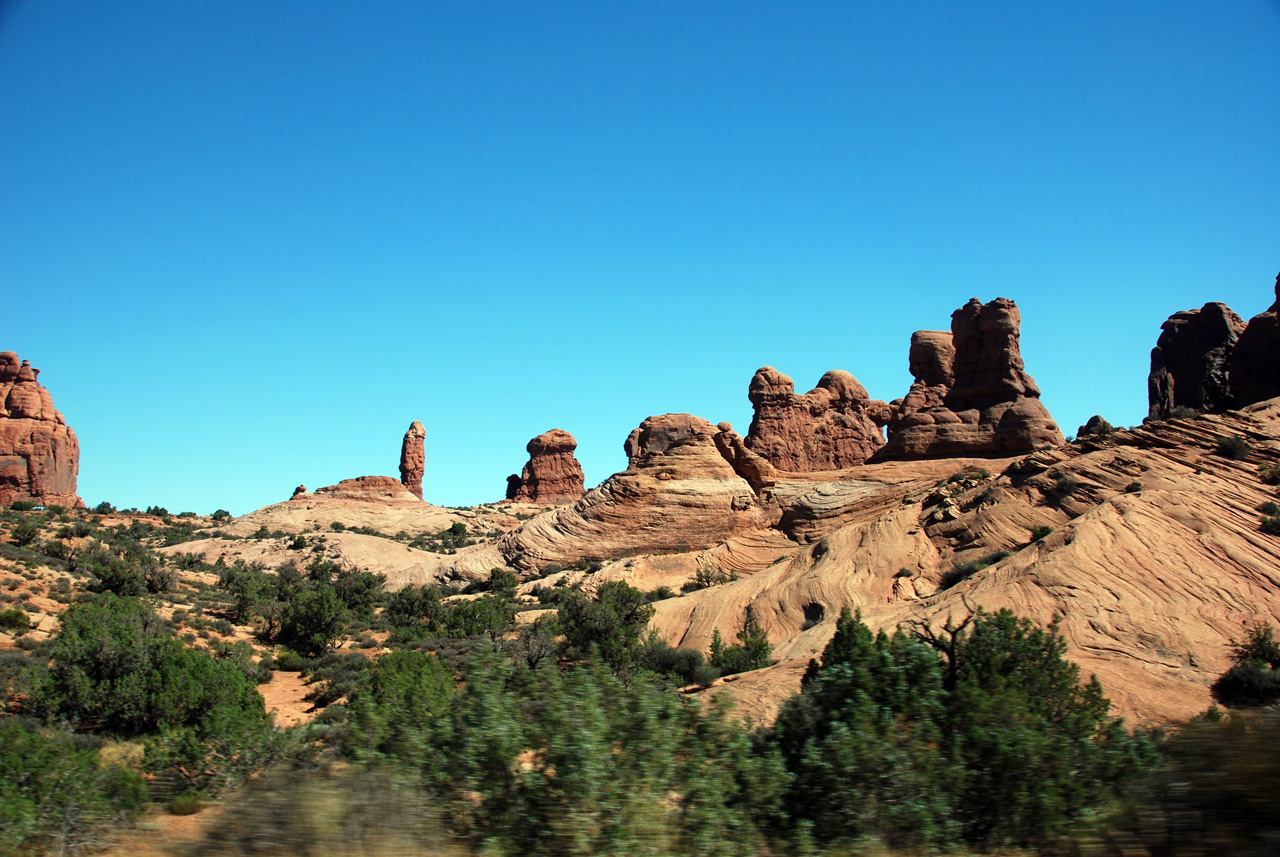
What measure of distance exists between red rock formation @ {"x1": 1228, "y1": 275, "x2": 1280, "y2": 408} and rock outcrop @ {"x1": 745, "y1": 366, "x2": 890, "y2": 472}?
2910 centimetres

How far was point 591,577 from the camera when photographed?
41.3m

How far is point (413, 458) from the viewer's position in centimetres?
10762

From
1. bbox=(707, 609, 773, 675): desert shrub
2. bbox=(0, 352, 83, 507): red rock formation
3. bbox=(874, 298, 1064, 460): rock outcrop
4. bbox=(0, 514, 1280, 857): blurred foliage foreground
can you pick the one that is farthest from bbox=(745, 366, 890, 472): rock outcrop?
bbox=(0, 352, 83, 507): red rock formation

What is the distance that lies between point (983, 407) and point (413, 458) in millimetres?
76988

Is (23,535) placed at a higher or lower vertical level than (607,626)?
higher

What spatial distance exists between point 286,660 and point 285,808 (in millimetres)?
26829

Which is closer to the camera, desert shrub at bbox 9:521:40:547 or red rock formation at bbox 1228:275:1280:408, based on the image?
red rock formation at bbox 1228:275:1280:408

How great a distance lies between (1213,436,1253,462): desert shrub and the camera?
29359mm

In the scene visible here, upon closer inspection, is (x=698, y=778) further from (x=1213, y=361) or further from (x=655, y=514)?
(x=1213, y=361)

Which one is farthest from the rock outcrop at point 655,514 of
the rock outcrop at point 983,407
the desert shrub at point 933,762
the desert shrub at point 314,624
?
the desert shrub at point 933,762

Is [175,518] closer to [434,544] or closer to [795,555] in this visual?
[434,544]

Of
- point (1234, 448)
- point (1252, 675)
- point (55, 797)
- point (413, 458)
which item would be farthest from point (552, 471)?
point (55, 797)

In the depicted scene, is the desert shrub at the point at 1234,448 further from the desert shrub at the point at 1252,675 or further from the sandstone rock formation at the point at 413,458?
the sandstone rock formation at the point at 413,458

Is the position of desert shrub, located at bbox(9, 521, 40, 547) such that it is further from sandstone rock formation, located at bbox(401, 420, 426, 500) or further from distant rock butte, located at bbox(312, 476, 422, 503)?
sandstone rock formation, located at bbox(401, 420, 426, 500)
